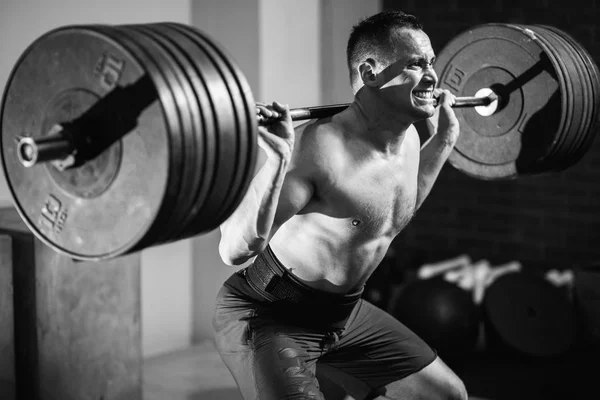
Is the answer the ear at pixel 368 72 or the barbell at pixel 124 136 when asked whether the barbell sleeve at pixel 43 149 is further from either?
the ear at pixel 368 72

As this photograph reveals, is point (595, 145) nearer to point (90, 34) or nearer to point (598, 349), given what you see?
point (598, 349)

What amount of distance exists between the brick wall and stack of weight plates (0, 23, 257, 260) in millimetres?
3295

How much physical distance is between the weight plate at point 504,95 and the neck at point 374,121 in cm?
66

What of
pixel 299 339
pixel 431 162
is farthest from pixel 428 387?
pixel 431 162

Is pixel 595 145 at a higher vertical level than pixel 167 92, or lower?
lower

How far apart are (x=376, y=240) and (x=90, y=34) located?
0.99 m

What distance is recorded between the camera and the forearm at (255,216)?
80.7 inches

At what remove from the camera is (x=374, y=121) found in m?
2.37

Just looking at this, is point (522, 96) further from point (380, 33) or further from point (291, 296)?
point (291, 296)

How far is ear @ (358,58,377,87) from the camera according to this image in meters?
2.35

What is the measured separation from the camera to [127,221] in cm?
182

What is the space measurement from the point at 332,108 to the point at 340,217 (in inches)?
12.0

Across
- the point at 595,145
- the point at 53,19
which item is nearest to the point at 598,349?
the point at 595,145

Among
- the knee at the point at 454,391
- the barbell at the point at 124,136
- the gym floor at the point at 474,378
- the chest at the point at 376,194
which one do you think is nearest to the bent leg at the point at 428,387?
the knee at the point at 454,391
